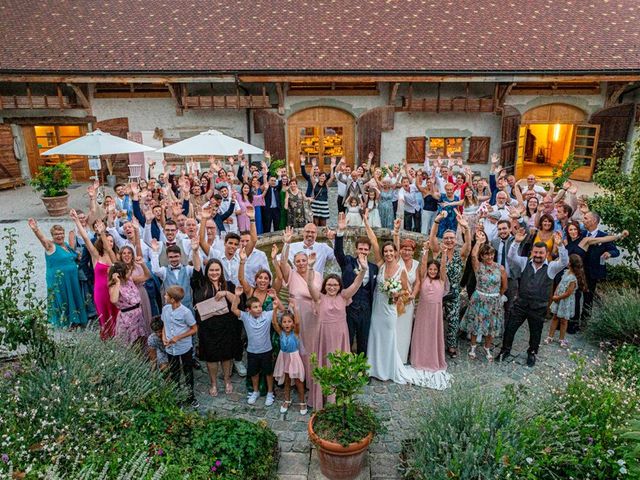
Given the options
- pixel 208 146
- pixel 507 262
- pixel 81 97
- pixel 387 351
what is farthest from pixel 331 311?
pixel 81 97

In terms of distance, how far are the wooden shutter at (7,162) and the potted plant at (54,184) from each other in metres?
4.79

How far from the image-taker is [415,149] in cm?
1708

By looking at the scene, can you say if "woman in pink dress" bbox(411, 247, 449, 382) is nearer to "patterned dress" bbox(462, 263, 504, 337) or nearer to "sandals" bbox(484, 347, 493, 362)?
"patterned dress" bbox(462, 263, 504, 337)

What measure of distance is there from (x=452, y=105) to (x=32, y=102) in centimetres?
1388

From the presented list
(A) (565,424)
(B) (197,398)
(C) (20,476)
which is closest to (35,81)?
(B) (197,398)

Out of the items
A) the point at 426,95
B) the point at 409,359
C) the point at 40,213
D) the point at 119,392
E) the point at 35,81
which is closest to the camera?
the point at 119,392

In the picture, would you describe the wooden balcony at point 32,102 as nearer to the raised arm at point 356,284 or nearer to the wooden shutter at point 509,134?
the raised arm at point 356,284

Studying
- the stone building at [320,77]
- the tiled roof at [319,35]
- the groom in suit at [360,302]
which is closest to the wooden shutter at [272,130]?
the stone building at [320,77]

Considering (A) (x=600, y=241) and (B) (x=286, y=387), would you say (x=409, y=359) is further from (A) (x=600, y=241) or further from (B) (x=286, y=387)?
(A) (x=600, y=241)

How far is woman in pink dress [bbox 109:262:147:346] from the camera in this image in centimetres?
555

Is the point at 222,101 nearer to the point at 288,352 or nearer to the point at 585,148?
the point at 288,352

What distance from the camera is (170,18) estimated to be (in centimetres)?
1748

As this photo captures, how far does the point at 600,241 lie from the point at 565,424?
12.1 ft

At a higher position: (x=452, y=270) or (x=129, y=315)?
(x=452, y=270)
